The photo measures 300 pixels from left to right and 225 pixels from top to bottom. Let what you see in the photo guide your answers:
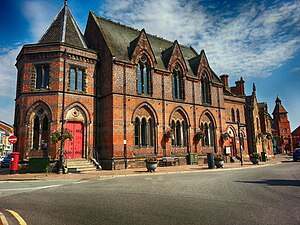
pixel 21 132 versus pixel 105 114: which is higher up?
pixel 105 114

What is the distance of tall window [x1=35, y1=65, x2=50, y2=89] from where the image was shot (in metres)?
20.4

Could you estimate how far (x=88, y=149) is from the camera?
68.4 feet

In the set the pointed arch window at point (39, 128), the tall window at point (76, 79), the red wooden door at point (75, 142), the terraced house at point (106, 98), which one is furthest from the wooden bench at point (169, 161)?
the pointed arch window at point (39, 128)

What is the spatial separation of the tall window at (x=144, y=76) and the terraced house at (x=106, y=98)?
0.34 feet

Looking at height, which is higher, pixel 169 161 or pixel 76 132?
pixel 76 132

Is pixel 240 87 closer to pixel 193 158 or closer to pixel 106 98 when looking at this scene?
pixel 193 158

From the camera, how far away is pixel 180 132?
25953mm

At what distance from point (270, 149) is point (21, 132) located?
45.4m

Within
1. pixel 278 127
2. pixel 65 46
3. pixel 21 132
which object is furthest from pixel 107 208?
pixel 278 127

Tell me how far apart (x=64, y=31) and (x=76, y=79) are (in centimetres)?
501

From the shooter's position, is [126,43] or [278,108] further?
[278,108]

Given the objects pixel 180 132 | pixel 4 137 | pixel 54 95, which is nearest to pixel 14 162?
pixel 54 95

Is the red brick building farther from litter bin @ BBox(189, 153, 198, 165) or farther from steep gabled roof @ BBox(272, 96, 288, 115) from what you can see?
steep gabled roof @ BBox(272, 96, 288, 115)

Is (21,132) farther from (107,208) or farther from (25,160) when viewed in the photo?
(107,208)
